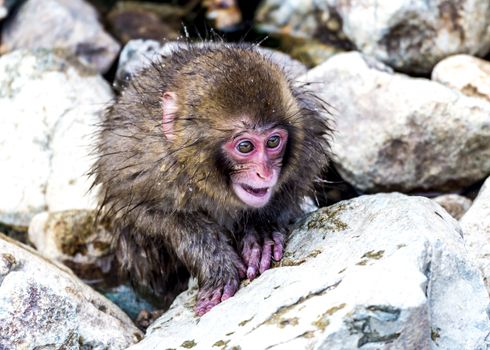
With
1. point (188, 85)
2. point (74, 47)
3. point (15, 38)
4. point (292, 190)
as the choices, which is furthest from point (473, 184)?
point (15, 38)

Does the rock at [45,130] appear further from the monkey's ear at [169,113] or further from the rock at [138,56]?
the monkey's ear at [169,113]

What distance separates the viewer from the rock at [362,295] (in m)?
3.70

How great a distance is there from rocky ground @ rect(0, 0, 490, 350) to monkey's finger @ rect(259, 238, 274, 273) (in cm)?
10

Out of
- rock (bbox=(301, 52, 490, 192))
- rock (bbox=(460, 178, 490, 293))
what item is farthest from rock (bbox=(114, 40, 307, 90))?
rock (bbox=(460, 178, 490, 293))

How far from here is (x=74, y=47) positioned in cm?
840

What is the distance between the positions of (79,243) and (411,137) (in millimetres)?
2420

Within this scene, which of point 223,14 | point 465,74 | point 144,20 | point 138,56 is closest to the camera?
point 465,74

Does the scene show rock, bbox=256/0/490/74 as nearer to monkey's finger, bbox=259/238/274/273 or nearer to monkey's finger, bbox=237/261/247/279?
monkey's finger, bbox=259/238/274/273

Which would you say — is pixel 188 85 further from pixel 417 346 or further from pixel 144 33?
pixel 144 33

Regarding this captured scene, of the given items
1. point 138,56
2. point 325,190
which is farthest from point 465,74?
point 138,56

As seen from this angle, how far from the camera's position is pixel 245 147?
464 centimetres

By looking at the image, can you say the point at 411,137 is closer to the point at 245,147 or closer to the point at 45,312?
the point at 245,147

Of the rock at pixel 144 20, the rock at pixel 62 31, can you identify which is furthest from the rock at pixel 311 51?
the rock at pixel 62 31

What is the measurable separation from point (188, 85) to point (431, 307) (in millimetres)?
1703
